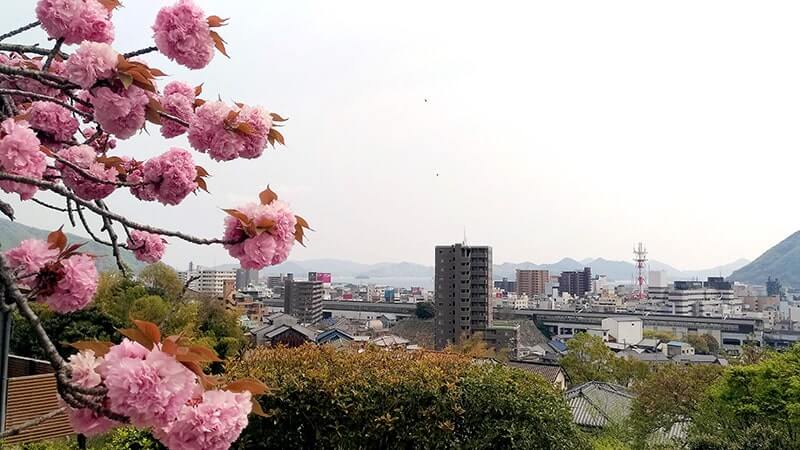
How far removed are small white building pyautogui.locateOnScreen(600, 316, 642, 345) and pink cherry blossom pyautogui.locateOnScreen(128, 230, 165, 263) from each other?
155 ft

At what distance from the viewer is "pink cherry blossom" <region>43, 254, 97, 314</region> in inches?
54.8

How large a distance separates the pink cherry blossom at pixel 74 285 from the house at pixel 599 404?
456 inches

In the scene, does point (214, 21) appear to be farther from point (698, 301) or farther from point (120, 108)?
point (698, 301)

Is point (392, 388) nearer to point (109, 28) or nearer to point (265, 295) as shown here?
point (109, 28)

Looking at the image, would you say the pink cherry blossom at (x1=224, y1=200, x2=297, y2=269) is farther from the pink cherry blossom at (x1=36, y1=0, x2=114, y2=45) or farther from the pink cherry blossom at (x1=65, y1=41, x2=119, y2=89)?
the pink cherry blossom at (x1=36, y1=0, x2=114, y2=45)

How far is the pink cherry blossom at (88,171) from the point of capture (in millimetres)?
1661

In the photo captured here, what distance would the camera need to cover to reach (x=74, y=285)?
140 cm

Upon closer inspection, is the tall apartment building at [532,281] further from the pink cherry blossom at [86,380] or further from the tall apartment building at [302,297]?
the pink cherry blossom at [86,380]

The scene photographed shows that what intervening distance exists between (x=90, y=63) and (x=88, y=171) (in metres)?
0.49

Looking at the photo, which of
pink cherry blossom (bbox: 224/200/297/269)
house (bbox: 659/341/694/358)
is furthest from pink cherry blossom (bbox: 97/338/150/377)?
house (bbox: 659/341/694/358)

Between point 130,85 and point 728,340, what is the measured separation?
60.8 metres

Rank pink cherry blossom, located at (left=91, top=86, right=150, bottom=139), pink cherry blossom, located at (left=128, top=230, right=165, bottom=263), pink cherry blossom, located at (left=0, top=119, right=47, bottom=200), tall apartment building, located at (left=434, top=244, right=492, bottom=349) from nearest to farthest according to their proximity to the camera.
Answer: pink cherry blossom, located at (left=0, top=119, right=47, bottom=200), pink cherry blossom, located at (left=91, top=86, right=150, bottom=139), pink cherry blossom, located at (left=128, top=230, right=165, bottom=263), tall apartment building, located at (left=434, top=244, right=492, bottom=349)

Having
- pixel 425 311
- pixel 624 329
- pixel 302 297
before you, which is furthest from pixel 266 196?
pixel 302 297

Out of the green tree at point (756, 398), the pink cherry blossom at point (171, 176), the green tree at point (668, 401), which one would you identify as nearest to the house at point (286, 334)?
the green tree at point (668, 401)
